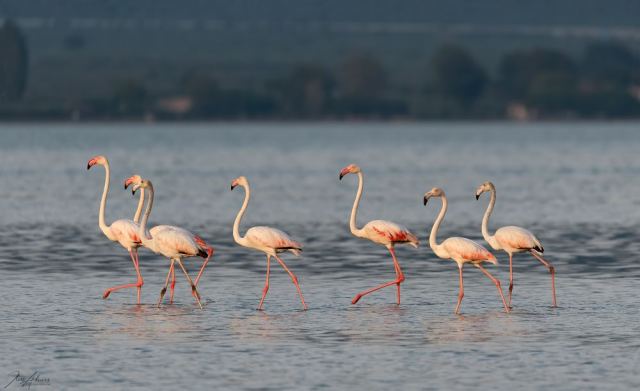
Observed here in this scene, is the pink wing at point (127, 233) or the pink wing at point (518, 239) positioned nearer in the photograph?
the pink wing at point (518, 239)

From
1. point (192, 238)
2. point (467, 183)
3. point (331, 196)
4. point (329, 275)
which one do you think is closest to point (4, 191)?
point (331, 196)

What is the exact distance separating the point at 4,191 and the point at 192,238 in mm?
36529

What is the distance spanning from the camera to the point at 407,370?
19.1 meters

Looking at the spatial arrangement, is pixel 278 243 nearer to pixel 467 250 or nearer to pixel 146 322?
pixel 146 322

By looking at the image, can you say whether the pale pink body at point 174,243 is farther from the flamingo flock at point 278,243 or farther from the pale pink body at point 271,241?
the pale pink body at point 271,241

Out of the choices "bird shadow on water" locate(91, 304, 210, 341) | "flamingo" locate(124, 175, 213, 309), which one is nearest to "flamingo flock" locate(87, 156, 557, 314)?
"flamingo" locate(124, 175, 213, 309)

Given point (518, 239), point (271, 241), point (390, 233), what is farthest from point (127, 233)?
point (518, 239)

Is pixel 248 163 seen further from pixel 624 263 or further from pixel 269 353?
pixel 269 353

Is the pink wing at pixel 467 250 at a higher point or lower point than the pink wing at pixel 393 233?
lower

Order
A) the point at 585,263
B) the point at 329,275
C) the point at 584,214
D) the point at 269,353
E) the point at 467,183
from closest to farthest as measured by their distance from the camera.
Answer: the point at 269,353 < the point at 329,275 < the point at 585,263 < the point at 584,214 < the point at 467,183

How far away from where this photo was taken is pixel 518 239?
Result: 2462 cm

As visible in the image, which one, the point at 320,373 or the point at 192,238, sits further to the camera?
the point at 192,238

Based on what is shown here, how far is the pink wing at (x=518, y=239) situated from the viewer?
2456 cm

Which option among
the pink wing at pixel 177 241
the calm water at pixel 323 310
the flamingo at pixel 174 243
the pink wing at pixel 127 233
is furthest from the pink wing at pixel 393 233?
the pink wing at pixel 127 233
